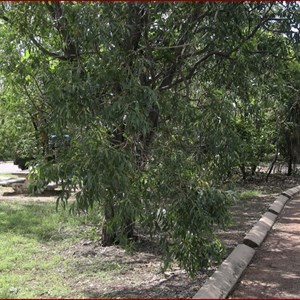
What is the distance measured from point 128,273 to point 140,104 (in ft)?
8.21

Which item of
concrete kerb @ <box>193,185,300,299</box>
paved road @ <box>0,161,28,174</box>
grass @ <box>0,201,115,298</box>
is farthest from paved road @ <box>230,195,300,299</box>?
paved road @ <box>0,161,28,174</box>

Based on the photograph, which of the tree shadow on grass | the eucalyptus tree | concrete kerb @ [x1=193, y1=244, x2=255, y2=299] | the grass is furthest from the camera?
the tree shadow on grass

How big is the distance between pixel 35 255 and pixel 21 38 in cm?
315

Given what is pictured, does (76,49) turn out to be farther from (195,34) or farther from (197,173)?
(197,173)

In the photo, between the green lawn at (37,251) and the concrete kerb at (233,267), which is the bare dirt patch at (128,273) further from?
the concrete kerb at (233,267)

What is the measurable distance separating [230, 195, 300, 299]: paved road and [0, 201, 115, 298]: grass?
1.77 meters

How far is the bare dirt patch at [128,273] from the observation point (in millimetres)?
5152

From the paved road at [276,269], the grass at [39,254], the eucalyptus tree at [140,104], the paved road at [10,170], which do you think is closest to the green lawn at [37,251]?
the grass at [39,254]

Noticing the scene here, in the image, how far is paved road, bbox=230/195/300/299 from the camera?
16.4 feet

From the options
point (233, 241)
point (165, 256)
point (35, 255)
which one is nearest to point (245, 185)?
point (233, 241)

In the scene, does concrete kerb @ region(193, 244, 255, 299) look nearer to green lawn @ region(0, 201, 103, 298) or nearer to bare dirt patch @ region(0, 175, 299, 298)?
bare dirt patch @ region(0, 175, 299, 298)

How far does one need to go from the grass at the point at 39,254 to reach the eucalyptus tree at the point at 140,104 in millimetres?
1062

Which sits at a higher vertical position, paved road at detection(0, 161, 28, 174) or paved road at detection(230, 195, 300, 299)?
paved road at detection(230, 195, 300, 299)

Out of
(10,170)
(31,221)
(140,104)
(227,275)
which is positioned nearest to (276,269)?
(227,275)
